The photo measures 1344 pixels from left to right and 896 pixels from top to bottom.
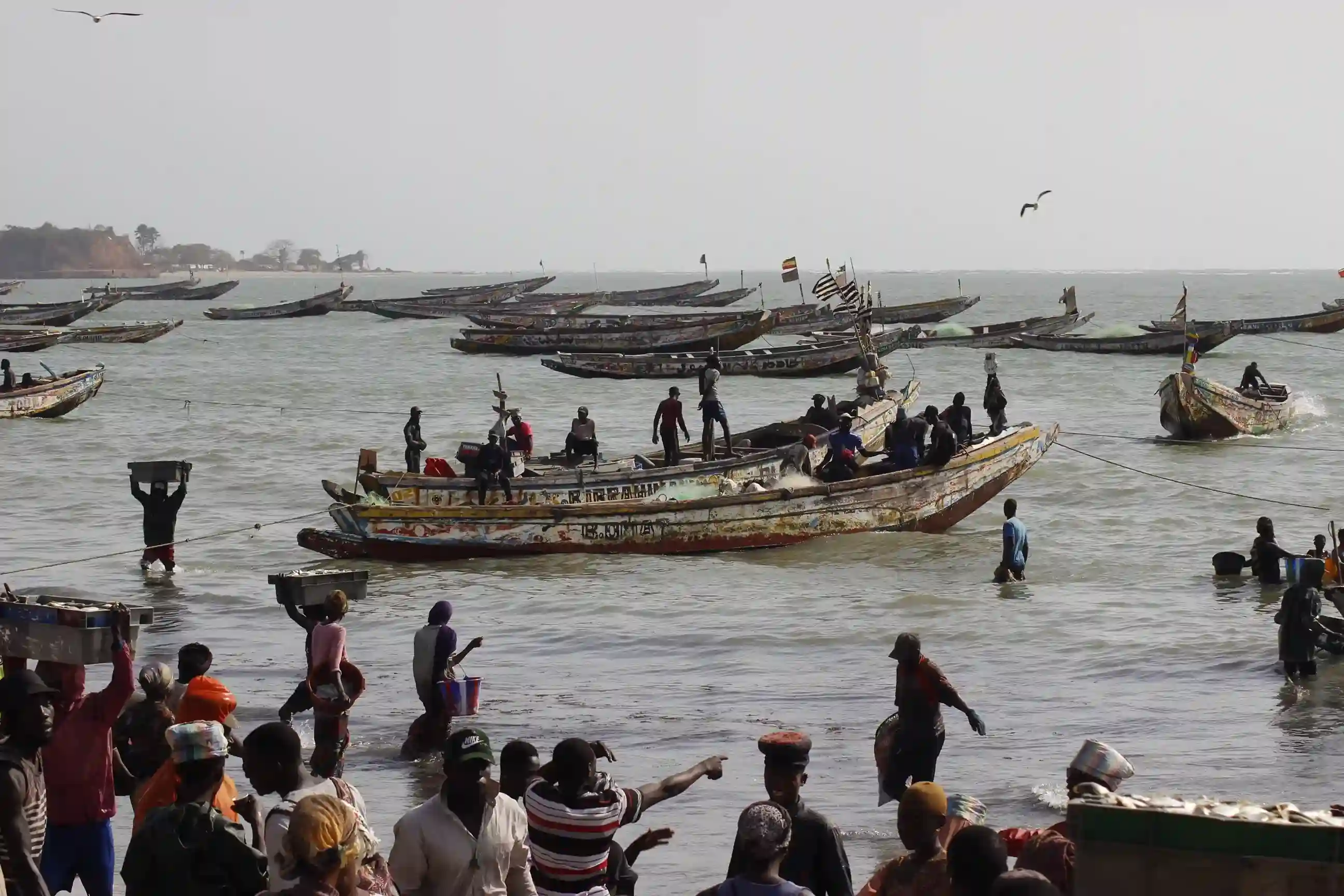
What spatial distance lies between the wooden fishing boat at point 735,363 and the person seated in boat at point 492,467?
89.7ft

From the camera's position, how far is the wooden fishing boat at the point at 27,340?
50344mm

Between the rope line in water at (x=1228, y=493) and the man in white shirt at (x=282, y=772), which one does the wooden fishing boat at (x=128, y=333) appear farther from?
the man in white shirt at (x=282, y=772)

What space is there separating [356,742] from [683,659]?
12.5 feet

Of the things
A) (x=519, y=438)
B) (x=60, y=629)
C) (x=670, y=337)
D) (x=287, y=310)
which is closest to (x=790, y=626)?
(x=519, y=438)

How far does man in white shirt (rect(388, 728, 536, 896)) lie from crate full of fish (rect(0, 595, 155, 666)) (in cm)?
159

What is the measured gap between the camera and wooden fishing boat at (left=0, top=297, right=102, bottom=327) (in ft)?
223

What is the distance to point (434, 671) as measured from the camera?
32.0 ft

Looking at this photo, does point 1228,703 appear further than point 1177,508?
No

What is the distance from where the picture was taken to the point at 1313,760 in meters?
10.2

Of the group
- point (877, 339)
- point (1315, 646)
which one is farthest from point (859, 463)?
point (877, 339)

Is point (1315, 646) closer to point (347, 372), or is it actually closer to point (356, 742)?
point (356, 742)

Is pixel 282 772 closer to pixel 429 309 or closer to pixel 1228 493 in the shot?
pixel 1228 493

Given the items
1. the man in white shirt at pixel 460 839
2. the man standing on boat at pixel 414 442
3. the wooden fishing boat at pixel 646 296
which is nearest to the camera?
the man in white shirt at pixel 460 839

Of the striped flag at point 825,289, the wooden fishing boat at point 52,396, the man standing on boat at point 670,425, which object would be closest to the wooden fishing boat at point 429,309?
the wooden fishing boat at point 52,396
